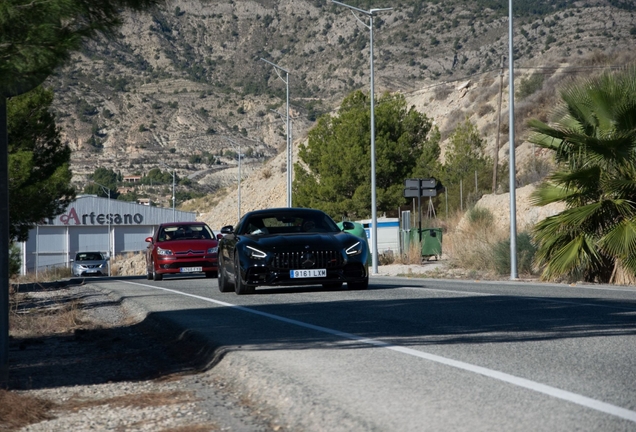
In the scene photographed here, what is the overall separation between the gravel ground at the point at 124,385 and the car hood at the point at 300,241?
10.6 feet

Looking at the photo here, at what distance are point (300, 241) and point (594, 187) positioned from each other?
23.7 feet

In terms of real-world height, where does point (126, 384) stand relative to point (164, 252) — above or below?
below

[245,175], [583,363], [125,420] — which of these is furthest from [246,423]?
[245,175]

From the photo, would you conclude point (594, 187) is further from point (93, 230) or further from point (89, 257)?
point (93, 230)

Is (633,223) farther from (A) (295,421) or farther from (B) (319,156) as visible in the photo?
(B) (319,156)

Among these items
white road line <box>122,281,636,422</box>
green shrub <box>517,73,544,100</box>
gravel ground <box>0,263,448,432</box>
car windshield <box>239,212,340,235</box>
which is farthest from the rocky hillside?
white road line <box>122,281,636,422</box>

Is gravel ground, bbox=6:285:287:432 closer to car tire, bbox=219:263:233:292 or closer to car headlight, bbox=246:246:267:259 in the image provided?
car headlight, bbox=246:246:267:259

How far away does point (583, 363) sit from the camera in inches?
316

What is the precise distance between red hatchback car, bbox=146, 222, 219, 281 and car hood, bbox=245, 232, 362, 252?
1096 cm

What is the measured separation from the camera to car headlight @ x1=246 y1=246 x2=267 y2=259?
54.2 ft

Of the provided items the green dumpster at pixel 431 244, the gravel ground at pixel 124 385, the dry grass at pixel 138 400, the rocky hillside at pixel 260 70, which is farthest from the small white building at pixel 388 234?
the rocky hillside at pixel 260 70

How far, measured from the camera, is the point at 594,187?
20500 mm

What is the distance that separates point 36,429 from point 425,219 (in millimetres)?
48126

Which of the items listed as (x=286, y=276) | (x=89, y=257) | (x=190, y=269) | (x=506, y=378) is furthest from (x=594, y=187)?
(x=89, y=257)
